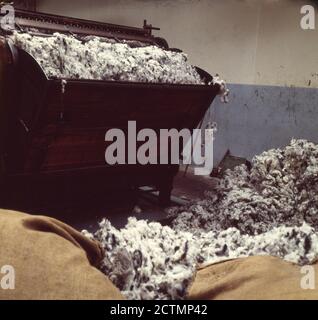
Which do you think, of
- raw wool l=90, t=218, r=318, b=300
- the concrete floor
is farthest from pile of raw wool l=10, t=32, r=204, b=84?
raw wool l=90, t=218, r=318, b=300

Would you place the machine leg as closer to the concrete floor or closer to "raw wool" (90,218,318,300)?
the concrete floor

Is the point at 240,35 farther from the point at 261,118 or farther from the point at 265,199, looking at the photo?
the point at 265,199

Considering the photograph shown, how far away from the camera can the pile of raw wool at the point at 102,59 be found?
11.3ft

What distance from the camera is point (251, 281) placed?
1582mm

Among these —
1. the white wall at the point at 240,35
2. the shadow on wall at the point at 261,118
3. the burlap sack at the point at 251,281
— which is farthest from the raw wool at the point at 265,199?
the white wall at the point at 240,35

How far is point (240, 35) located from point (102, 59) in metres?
2.89

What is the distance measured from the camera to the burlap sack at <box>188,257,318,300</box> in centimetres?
147

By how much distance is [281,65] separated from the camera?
5539 millimetres

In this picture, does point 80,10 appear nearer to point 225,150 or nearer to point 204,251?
point 225,150

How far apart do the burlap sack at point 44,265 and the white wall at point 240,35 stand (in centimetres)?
465

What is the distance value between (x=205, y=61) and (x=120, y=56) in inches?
109

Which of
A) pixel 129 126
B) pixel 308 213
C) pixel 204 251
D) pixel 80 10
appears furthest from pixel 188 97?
pixel 80 10

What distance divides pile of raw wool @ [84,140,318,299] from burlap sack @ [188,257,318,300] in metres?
0.07

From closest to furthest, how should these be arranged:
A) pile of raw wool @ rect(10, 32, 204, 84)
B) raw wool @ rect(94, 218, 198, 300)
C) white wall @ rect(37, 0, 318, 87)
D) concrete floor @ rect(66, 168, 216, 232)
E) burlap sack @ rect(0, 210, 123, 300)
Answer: burlap sack @ rect(0, 210, 123, 300)
raw wool @ rect(94, 218, 198, 300)
pile of raw wool @ rect(10, 32, 204, 84)
concrete floor @ rect(66, 168, 216, 232)
white wall @ rect(37, 0, 318, 87)
